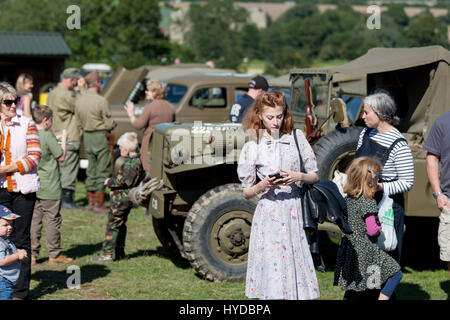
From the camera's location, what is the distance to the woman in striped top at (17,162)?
5.28 metres

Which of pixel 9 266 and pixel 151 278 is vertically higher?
pixel 9 266

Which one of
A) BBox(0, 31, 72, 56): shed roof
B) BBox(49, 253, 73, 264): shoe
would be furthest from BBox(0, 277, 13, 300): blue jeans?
BBox(0, 31, 72, 56): shed roof

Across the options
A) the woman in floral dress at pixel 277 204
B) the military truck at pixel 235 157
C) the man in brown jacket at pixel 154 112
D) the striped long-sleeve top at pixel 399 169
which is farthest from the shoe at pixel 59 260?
the striped long-sleeve top at pixel 399 169

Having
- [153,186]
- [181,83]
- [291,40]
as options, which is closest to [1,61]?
[181,83]

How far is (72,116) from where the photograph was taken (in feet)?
33.0

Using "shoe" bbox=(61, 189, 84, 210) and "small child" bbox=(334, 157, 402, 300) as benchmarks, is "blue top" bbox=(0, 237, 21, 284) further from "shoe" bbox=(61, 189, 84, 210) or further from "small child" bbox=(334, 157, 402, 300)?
"shoe" bbox=(61, 189, 84, 210)

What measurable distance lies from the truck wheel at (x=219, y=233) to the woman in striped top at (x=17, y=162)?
4.87ft

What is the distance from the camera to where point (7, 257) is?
4.62m

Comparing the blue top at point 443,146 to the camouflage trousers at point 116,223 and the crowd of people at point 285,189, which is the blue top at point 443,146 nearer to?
the crowd of people at point 285,189

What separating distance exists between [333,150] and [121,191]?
7.09 feet

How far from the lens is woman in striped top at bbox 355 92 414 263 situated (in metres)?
4.77

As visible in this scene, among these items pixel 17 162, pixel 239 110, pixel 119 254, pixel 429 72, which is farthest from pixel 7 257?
pixel 429 72

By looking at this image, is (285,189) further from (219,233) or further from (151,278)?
(151,278)
